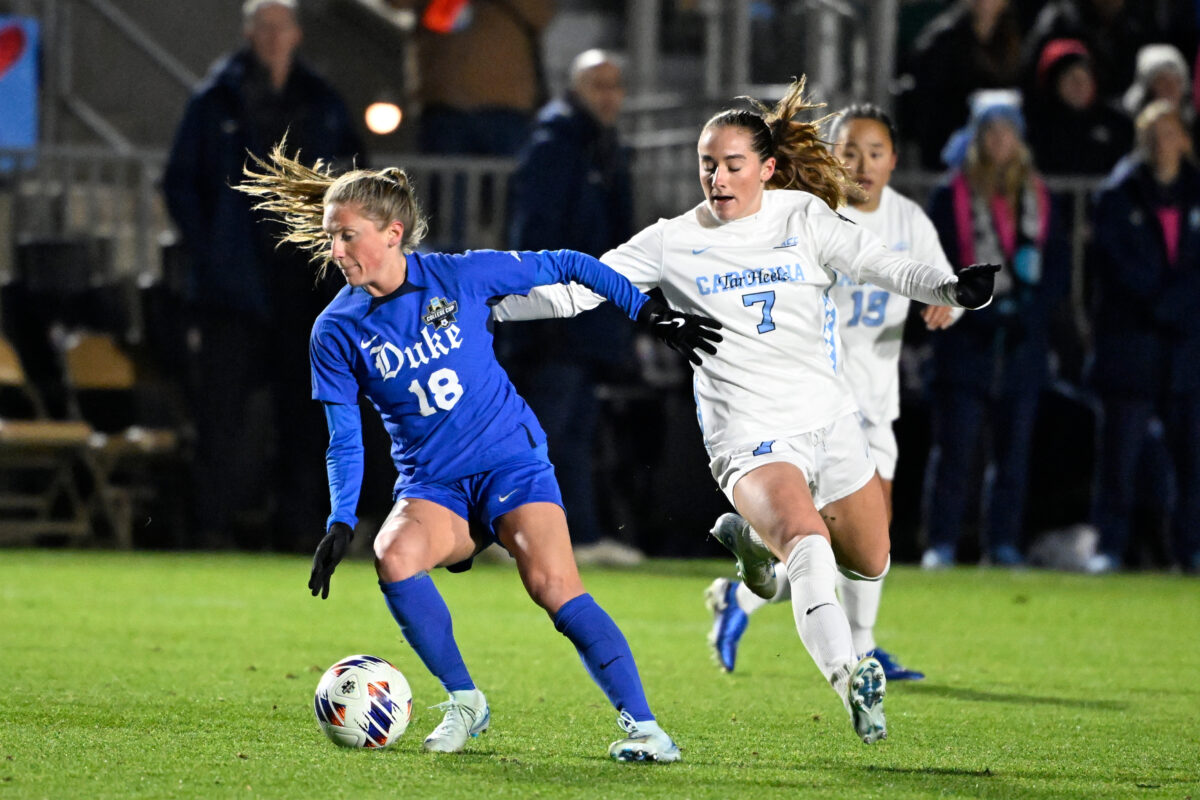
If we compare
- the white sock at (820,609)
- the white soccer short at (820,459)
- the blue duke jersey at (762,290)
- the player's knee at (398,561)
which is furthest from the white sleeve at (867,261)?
the player's knee at (398,561)

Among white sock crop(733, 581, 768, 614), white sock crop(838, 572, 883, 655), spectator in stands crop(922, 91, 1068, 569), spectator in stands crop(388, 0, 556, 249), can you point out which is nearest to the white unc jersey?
white sock crop(838, 572, 883, 655)

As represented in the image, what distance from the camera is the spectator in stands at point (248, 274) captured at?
11352 mm

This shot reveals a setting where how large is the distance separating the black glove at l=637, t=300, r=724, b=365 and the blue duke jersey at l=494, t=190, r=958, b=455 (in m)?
0.52

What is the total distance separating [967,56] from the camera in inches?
490

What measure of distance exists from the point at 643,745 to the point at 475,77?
7.69 m

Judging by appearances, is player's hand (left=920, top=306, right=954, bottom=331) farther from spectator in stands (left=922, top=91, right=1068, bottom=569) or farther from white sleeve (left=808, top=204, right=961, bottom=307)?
spectator in stands (left=922, top=91, right=1068, bottom=569)

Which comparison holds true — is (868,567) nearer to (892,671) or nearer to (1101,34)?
(892,671)

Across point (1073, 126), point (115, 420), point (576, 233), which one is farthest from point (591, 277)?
point (1073, 126)

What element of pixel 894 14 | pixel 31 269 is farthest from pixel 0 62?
pixel 894 14

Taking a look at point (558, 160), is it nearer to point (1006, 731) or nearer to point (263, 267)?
point (263, 267)

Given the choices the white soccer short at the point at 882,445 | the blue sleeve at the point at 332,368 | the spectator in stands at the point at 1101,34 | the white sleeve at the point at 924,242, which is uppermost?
the spectator in stands at the point at 1101,34

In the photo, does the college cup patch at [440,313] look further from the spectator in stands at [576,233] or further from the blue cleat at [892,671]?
the spectator in stands at [576,233]

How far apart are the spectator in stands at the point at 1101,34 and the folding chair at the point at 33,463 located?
6.63m

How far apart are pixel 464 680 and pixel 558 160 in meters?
6.11
